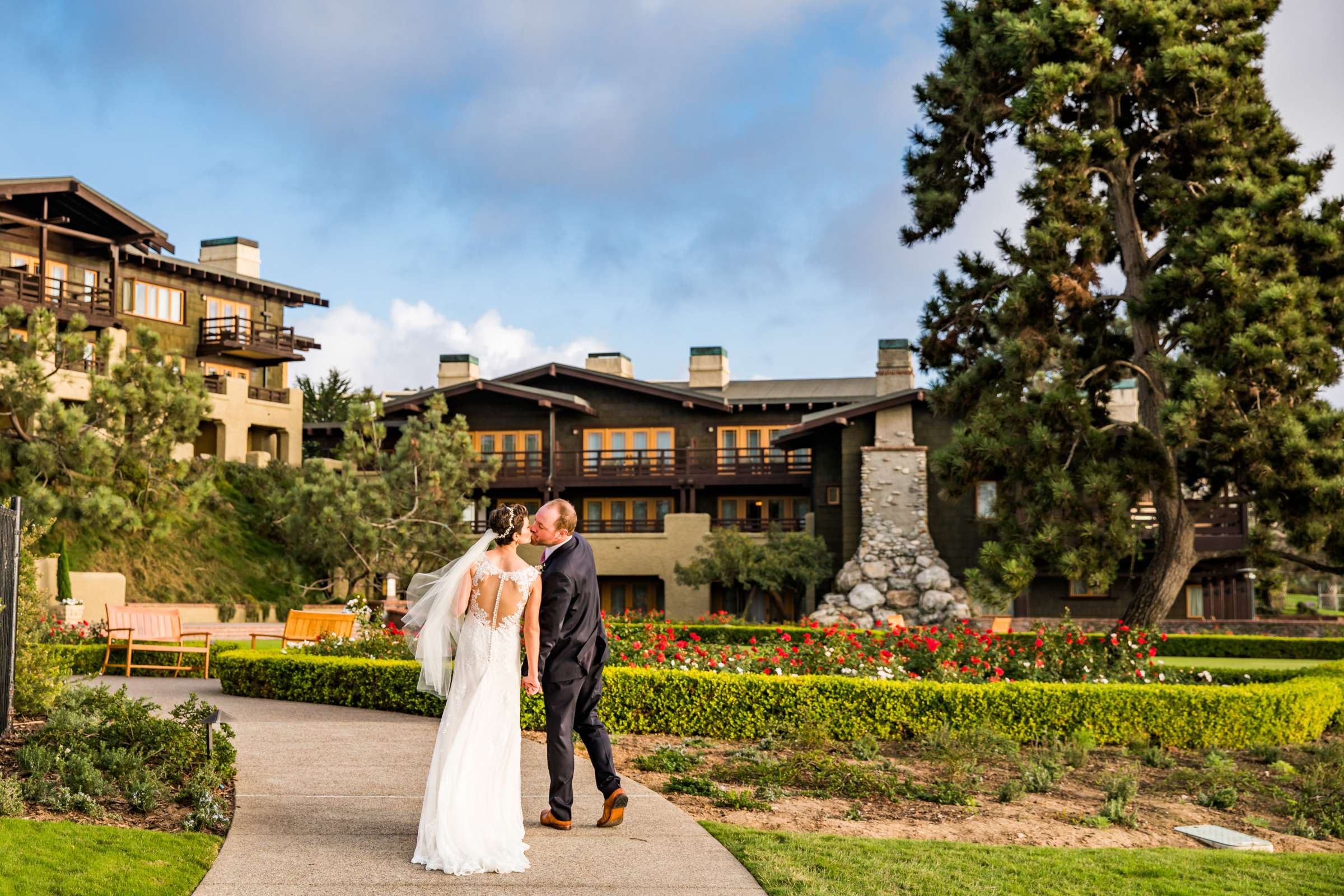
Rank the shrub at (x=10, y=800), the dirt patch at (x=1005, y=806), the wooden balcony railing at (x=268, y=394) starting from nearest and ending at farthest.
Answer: the shrub at (x=10, y=800)
the dirt patch at (x=1005, y=806)
the wooden balcony railing at (x=268, y=394)

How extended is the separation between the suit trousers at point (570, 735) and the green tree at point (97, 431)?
2357 cm

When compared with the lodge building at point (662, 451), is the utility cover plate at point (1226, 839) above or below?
below

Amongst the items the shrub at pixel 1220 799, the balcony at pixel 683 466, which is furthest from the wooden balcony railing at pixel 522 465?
the shrub at pixel 1220 799

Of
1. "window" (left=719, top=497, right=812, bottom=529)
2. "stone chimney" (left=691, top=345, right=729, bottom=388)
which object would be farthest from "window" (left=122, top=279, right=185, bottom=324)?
"window" (left=719, top=497, right=812, bottom=529)

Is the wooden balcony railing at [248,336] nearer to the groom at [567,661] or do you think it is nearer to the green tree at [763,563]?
the green tree at [763,563]

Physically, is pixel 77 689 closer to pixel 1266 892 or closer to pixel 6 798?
pixel 6 798

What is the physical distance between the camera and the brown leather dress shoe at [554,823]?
7668 mm

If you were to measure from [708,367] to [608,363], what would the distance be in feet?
12.0

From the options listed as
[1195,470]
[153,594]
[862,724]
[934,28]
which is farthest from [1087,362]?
[153,594]

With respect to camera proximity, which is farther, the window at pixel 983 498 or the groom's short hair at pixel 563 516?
the window at pixel 983 498

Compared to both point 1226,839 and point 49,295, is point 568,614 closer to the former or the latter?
point 1226,839

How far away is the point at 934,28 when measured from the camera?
2138 cm

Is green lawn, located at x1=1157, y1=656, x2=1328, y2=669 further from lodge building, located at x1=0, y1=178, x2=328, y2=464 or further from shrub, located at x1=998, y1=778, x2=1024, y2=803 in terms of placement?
lodge building, located at x1=0, y1=178, x2=328, y2=464

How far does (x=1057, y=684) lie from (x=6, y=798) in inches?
385
